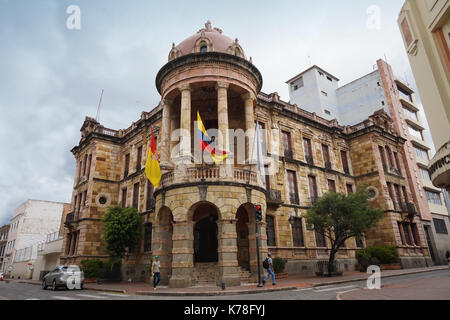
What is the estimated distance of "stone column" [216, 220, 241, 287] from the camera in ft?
48.4

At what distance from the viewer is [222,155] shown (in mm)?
16922

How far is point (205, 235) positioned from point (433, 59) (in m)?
15.7

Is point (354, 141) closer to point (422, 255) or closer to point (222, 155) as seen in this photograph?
point (422, 255)

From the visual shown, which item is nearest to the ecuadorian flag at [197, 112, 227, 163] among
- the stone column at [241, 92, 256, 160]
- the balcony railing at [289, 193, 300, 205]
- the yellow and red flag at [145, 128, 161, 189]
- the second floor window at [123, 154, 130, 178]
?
the stone column at [241, 92, 256, 160]

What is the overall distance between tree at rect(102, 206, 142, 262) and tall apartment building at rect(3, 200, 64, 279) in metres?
30.8

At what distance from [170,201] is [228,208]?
3344mm

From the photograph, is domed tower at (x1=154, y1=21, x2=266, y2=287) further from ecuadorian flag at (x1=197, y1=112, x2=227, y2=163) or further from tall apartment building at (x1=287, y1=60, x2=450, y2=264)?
tall apartment building at (x1=287, y1=60, x2=450, y2=264)

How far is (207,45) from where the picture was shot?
19781 millimetres

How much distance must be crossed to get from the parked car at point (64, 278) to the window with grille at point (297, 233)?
49.1ft

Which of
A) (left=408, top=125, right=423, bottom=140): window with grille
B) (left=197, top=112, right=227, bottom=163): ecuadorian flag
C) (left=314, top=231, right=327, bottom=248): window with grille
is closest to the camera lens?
(left=197, top=112, right=227, bottom=163): ecuadorian flag

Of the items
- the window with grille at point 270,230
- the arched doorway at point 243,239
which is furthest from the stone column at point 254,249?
the window with grille at point 270,230

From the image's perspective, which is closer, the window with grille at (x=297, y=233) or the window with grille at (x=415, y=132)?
the window with grille at (x=297, y=233)

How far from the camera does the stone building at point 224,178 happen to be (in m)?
16.4

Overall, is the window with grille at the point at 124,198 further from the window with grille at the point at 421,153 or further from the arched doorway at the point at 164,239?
the window with grille at the point at 421,153
